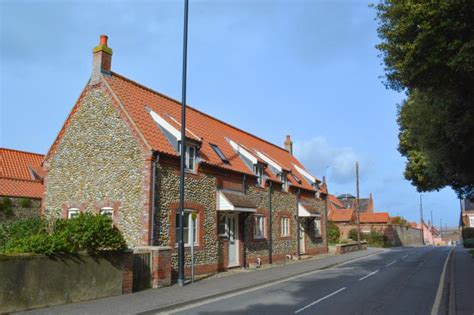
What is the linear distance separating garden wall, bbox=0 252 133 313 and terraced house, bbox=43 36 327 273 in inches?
127

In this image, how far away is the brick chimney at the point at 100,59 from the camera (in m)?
20.1

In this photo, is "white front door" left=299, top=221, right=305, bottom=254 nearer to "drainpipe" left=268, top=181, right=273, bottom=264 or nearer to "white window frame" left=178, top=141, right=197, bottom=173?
"drainpipe" left=268, top=181, right=273, bottom=264

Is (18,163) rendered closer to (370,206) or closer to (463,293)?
(463,293)

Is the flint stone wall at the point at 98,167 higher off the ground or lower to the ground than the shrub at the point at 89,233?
higher

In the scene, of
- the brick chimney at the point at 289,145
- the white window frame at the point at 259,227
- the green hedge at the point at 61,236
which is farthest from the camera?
the brick chimney at the point at 289,145

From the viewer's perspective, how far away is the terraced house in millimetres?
17500

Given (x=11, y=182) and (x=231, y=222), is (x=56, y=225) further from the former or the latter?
(x=11, y=182)

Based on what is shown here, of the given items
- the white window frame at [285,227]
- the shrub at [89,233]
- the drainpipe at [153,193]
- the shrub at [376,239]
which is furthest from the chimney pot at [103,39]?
the shrub at [376,239]

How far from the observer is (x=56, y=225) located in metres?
13.2

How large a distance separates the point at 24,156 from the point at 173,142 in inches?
706

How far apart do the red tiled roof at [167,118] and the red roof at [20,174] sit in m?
8.72

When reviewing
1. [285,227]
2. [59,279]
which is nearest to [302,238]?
[285,227]

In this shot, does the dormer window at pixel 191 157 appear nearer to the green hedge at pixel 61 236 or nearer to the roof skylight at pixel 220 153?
the roof skylight at pixel 220 153

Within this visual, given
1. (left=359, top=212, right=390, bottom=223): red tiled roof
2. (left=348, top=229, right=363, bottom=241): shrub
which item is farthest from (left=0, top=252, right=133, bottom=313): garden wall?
(left=359, top=212, right=390, bottom=223): red tiled roof
